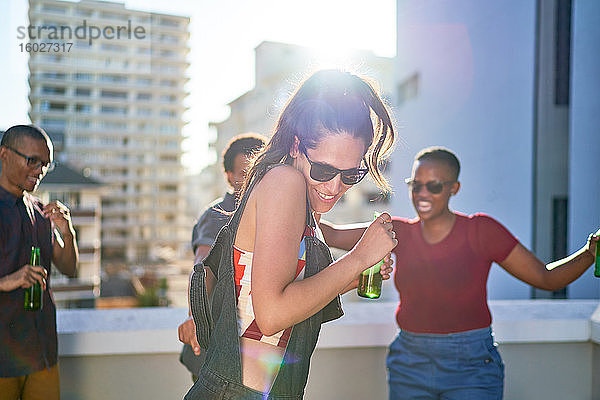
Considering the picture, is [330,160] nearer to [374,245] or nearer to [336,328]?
[374,245]

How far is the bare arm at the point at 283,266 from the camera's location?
44.5 inches

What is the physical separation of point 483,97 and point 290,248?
9666 millimetres

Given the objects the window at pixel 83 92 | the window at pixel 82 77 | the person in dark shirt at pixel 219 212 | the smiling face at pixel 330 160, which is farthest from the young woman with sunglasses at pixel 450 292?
the window at pixel 83 92

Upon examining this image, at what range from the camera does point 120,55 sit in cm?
7262

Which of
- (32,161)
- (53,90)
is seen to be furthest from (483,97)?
(53,90)

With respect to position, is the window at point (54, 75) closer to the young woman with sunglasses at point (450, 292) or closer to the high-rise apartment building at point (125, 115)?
the high-rise apartment building at point (125, 115)

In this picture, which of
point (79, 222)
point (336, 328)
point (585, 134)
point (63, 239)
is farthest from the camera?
point (79, 222)

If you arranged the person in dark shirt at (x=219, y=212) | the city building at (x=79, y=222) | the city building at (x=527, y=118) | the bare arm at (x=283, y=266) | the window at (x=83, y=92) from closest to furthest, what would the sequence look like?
the bare arm at (x=283, y=266), the person in dark shirt at (x=219, y=212), the city building at (x=527, y=118), the city building at (x=79, y=222), the window at (x=83, y=92)

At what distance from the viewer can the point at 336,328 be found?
9.64 ft

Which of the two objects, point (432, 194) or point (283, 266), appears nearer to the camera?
point (283, 266)

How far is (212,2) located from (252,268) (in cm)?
867

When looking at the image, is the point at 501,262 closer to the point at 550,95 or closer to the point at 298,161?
the point at 298,161

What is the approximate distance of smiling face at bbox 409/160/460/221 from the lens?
7.94ft

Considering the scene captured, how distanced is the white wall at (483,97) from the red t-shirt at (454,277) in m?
4.56
